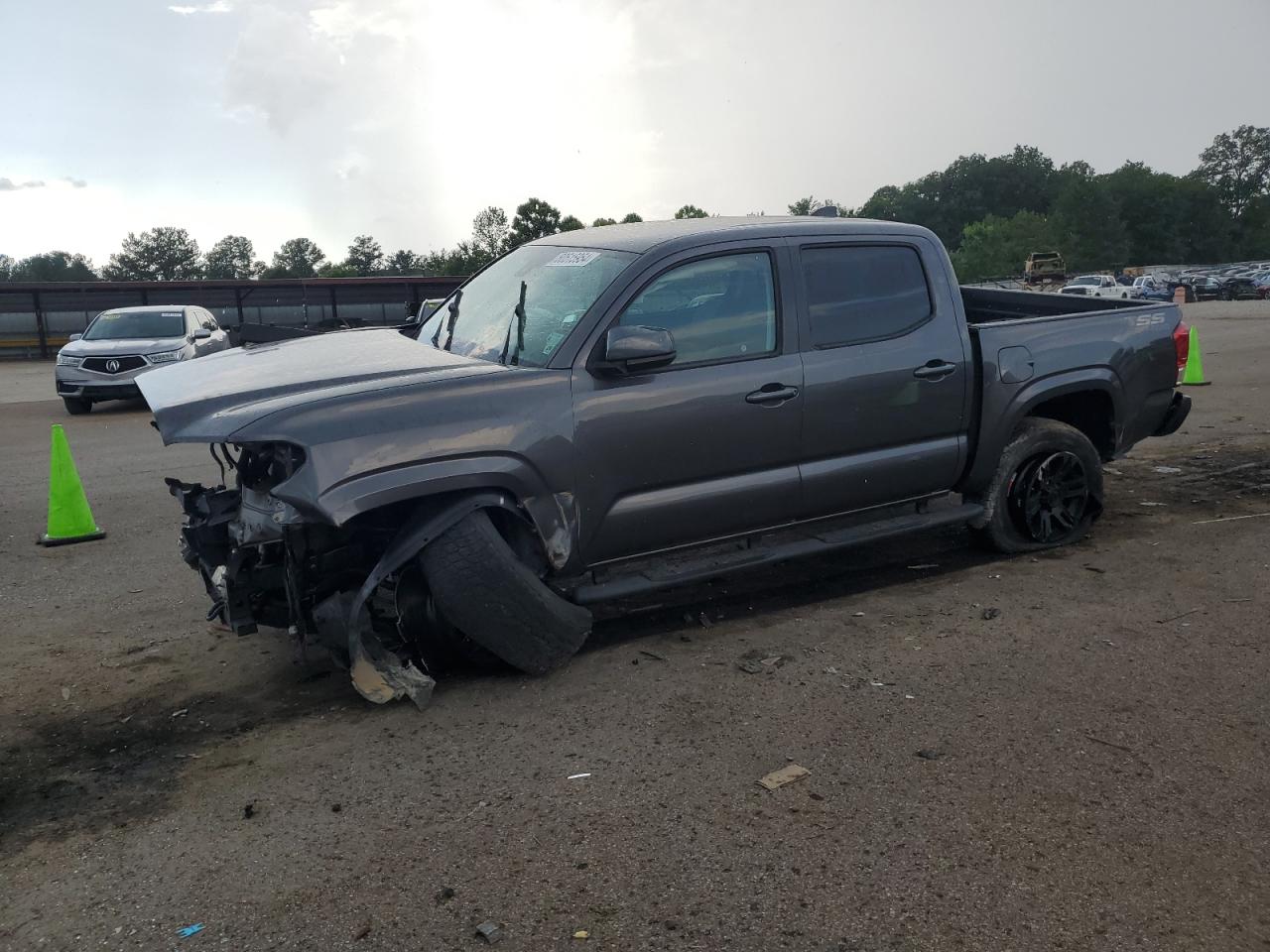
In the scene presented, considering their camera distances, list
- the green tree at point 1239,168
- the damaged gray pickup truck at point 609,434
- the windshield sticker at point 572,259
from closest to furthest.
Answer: the damaged gray pickup truck at point 609,434 < the windshield sticker at point 572,259 < the green tree at point 1239,168

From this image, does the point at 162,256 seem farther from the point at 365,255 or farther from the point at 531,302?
the point at 531,302

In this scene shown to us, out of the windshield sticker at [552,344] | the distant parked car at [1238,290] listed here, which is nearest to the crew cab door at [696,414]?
the windshield sticker at [552,344]

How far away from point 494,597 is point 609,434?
2.81 ft

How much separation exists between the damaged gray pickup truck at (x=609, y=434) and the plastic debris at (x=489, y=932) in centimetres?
153

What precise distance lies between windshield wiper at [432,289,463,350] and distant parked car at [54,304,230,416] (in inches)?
432

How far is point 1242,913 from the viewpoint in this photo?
2.89 metres

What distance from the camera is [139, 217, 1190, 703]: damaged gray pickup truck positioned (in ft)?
14.1

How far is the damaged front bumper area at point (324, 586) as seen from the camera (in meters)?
4.29

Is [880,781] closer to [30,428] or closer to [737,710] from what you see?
[737,710]

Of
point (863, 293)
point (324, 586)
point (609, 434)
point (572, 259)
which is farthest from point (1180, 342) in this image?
point (324, 586)

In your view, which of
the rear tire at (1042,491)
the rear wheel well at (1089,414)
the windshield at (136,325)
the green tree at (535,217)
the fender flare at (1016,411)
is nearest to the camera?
the fender flare at (1016,411)

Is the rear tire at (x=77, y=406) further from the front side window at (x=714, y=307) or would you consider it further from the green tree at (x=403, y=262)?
the green tree at (x=403, y=262)

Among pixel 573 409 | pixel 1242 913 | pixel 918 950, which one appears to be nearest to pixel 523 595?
pixel 573 409

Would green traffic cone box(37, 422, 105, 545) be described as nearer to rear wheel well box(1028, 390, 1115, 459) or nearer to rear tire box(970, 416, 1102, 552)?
rear tire box(970, 416, 1102, 552)
